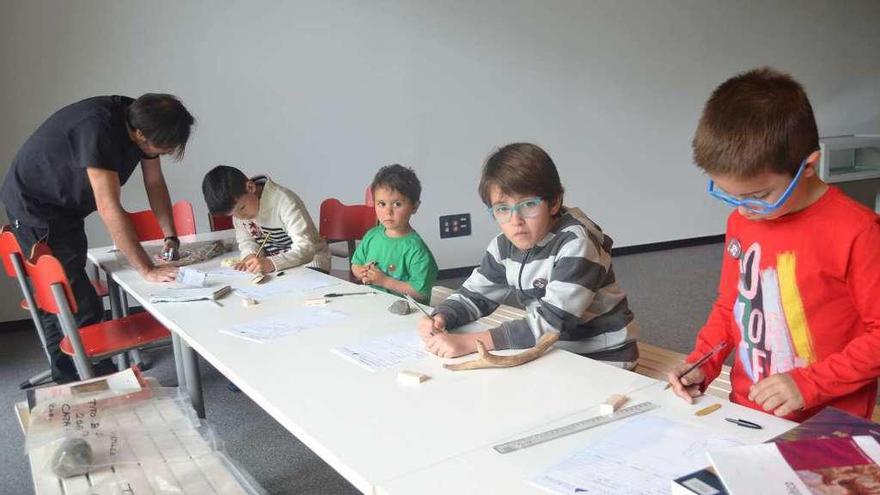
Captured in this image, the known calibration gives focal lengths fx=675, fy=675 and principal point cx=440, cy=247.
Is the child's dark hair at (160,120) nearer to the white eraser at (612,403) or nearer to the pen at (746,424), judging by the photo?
the white eraser at (612,403)

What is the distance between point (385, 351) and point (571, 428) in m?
0.52

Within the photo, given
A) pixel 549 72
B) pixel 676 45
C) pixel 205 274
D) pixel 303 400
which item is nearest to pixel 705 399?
pixel 303 400

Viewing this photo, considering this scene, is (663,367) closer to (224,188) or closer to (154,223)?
(224,188)

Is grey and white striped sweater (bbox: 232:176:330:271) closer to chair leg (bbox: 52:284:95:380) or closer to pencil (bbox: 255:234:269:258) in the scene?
pencil (bbox: 255:234:269:258)

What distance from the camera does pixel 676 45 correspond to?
512 centimetres

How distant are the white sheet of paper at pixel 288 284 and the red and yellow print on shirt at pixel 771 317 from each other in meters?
1.22

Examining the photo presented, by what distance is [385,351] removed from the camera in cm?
143

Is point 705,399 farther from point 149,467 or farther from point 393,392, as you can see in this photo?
point 149,467

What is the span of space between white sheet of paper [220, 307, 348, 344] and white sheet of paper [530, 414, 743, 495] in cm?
85

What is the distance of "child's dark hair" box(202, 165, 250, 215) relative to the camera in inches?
101

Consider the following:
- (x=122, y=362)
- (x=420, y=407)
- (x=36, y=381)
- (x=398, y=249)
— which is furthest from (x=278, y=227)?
(x=420, y=407)

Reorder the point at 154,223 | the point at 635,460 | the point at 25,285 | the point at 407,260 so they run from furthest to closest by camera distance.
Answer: the point at 154,223 < the point at 407,260 < the point at 25,285 < the point at 635,460

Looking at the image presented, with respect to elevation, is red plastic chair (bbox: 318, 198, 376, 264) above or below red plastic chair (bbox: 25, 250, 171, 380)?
above

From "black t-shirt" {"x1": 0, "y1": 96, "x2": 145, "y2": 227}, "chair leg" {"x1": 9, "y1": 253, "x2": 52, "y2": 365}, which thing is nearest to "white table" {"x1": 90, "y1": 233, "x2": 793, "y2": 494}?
"chair leg" {"x1": 9, "y1": 253, "x2": 52, "y2": 365}
